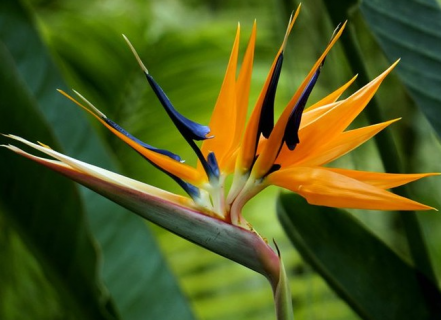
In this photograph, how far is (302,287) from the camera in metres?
1.64

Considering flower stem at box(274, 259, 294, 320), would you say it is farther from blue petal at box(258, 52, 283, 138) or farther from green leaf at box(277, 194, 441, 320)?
green leaf at box(277, 194, 441, 320)

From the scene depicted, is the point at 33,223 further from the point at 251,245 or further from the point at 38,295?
the point at 251,245

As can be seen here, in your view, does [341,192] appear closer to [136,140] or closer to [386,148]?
[136,140]

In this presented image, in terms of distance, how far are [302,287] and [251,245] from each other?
125 cm

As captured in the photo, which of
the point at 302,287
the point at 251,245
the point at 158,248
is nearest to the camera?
the point at 251,245

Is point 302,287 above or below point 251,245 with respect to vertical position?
below

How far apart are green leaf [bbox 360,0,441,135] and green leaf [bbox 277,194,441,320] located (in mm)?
151

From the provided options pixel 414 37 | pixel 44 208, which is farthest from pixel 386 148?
pixel 44 208

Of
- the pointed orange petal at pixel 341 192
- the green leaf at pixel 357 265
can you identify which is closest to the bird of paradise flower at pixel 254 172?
the pointed orange petal at pixel 341 192

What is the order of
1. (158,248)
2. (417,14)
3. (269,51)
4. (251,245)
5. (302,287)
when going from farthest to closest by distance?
(269,51) < (302,287) < (158,248) < (417,14) < (251,245)

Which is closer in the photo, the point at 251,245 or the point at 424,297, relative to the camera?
the point at 251,245

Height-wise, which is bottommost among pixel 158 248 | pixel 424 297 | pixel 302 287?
pixel 302 287

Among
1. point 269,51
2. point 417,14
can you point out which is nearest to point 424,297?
point 417,14

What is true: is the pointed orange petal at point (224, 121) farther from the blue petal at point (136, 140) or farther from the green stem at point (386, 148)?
the green stem at point (386, 148)
